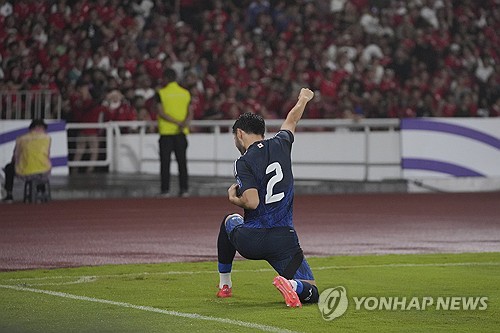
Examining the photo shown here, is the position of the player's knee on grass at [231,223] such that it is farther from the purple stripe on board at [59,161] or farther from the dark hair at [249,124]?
the purple stripe on board at [59,161]

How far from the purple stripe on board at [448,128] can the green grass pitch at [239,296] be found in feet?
40.4

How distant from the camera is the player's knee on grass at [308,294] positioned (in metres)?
8.94

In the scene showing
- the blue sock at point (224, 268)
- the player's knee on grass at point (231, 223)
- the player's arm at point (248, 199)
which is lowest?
the blue sock at point (224, 268)

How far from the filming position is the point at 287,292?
879 cm

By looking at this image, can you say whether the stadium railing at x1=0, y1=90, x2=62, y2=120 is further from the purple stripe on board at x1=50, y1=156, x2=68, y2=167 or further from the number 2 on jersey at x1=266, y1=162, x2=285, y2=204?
the number 2 on jersey at x1=266, y1=162, x2=285, y2=204

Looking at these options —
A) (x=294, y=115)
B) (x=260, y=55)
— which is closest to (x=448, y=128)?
(x=260, y=55)

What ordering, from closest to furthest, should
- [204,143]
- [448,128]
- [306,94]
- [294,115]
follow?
[294,115]
[306,94]
[448,128]
[204,143]

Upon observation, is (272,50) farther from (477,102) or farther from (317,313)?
(317,313)

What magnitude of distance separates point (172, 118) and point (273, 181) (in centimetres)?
1342

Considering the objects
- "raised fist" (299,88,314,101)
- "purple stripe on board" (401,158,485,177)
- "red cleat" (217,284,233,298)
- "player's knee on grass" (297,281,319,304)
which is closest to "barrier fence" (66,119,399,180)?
"purple stripe on board" (401,158,485,177)

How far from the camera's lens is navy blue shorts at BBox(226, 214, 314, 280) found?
9047 mm

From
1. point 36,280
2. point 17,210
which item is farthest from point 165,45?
point 36,280

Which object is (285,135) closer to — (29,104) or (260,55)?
(29,104)

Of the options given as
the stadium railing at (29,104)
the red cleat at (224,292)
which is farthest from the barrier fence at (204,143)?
the red cleat at (224,292)
